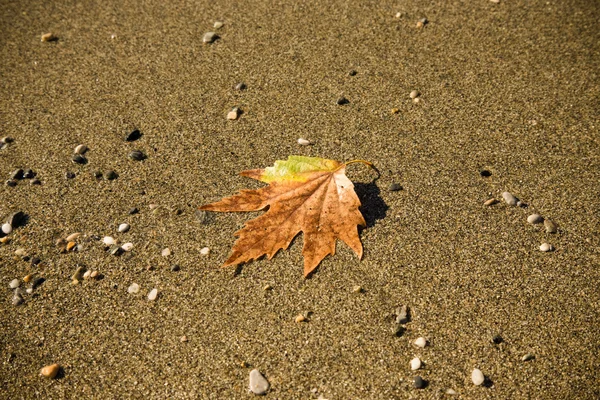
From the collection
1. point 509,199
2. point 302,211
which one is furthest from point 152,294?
point 509,199

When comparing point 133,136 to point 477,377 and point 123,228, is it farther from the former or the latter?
point 477,377

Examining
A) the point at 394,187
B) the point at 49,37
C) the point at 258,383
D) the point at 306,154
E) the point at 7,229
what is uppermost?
the point at 49,37

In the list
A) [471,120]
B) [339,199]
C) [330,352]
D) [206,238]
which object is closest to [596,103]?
[471,120]

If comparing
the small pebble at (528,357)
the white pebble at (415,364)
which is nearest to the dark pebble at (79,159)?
the white pebble at (415,364)

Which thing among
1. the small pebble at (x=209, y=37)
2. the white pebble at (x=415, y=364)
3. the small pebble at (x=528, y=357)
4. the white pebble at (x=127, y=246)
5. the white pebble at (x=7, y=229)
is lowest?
the small pebble at (x=528, y=357)

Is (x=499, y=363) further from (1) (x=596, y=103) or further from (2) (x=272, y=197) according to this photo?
(1) (x=596, y=103)

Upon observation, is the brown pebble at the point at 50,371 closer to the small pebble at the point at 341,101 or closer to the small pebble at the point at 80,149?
the small pebble at the point at 80,149

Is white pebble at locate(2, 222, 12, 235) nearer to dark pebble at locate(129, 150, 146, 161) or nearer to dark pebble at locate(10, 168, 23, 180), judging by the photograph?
dark pebble at locate(10, 168, 23, 180)
